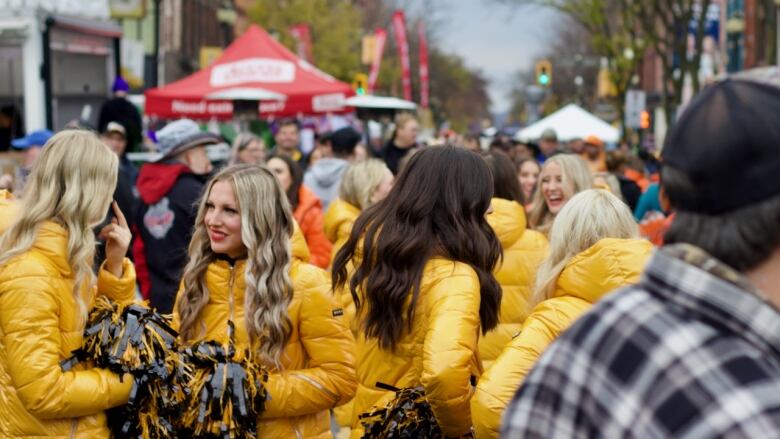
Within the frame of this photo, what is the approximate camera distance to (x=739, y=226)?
183cm

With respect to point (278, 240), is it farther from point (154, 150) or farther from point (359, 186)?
point (154, 150)

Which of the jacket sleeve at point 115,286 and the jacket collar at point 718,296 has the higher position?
the jacket collar at point 718,296

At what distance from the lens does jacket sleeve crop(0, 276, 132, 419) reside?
3.93m

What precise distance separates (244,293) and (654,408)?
9.12ft

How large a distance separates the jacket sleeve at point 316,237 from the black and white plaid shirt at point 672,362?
6879 millimetres

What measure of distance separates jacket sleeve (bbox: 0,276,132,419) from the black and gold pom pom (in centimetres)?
98

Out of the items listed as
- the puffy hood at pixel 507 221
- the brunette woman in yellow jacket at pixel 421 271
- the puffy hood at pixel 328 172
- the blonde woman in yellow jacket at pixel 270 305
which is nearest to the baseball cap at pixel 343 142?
the puffy hood at pixel 328 172

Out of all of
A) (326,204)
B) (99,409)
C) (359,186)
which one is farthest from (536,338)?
(326,204)

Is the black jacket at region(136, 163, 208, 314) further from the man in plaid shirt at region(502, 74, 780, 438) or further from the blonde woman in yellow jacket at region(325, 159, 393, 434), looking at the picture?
the man in plaid shirt at region(502, 74, 780, 438)

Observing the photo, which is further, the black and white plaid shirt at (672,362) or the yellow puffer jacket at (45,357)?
the yellow puffer jacket at (45,357)

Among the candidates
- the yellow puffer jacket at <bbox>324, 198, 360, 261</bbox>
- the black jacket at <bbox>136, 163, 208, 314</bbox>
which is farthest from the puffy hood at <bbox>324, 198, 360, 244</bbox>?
the black jacket at <bbox>136, 163, 208, 314</bbox>

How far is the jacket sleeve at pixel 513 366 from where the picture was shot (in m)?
3.64

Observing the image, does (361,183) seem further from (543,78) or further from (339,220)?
(543,78)

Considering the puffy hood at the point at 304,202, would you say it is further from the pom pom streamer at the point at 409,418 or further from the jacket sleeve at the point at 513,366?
the jacket sleeve at the point at 513,366
